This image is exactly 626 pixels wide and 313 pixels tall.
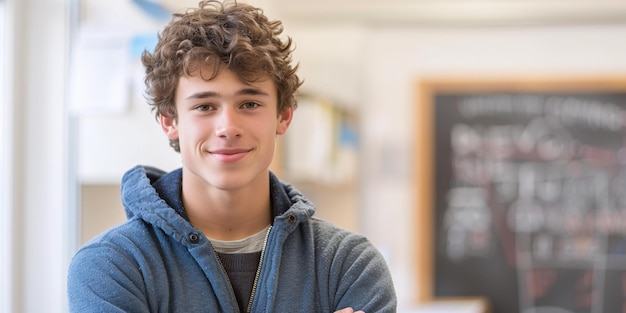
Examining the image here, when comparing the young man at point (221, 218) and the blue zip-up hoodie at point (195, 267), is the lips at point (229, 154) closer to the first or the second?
the young man at point (221, 218)

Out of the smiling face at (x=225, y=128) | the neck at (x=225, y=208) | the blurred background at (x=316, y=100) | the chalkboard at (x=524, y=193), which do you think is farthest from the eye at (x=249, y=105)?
the chalkboard at (x=524, y=193)

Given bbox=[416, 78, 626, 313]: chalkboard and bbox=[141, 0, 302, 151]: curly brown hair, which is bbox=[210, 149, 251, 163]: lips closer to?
bbox=[141, 0, 302, 151]: curly brown hair

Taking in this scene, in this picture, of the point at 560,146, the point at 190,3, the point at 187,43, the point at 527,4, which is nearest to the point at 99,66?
the point at 190,3

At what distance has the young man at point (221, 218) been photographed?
1.34 m

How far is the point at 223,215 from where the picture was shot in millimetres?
1414

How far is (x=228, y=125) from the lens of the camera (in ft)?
4.37

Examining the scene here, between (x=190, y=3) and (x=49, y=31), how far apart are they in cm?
36

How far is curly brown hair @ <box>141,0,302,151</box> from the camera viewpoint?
4.44 ft

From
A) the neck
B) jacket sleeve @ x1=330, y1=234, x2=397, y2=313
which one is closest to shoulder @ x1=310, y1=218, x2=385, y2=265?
jacket sleeve @ x1=330, y1=234, x2=397, y2=313

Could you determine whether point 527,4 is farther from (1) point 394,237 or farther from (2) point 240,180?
(2) point 240,180

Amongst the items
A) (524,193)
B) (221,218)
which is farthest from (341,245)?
(524,193)

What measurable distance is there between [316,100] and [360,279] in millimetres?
2113

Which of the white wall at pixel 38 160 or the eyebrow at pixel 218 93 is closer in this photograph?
the eyebrow at pixel 218 93

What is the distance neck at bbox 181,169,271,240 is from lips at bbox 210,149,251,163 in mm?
71
